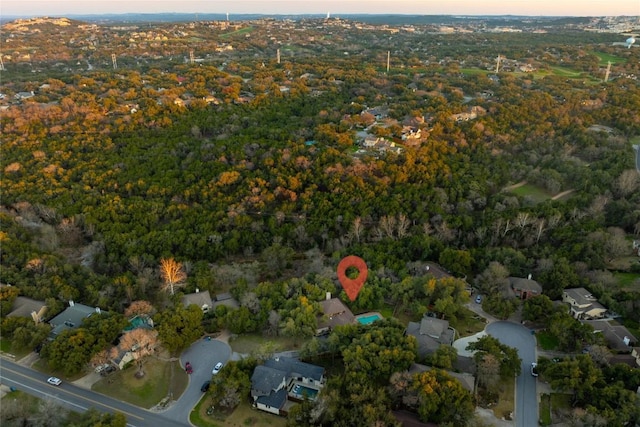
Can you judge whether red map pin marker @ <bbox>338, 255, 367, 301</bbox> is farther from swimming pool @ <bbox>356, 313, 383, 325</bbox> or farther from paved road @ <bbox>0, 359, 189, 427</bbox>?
paved road @ <bbox>0, 359, 189, 427</bbox>

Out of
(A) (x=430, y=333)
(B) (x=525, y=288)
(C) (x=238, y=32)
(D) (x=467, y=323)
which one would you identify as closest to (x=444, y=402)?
(A) (x=430, y=333)

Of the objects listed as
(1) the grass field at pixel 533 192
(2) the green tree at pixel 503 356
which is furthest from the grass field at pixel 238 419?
(1) the grass field at pixel 533 192

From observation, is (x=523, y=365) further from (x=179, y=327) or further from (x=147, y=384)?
(x=147, y=384)

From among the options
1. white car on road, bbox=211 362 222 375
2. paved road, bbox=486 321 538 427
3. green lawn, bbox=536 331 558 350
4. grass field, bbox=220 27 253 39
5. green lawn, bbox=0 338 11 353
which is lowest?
green lawn, bbox=0 338 11 353

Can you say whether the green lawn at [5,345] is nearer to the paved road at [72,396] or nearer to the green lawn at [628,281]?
the paved road at [72,396]

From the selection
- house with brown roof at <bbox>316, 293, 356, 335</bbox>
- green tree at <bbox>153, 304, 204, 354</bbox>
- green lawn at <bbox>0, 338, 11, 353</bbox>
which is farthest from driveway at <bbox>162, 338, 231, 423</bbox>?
green lawn at <bbox>0, 338, 11, 353</bbox>

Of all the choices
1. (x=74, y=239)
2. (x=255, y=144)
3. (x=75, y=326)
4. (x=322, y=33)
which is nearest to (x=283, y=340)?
(x=75, y=326)

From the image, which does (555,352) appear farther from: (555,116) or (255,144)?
(555,116)

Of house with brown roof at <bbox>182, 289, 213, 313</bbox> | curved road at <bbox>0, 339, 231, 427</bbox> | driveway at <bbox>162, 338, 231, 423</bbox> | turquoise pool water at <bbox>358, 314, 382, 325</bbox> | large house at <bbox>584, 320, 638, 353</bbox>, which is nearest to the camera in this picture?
curved road at <bbox>0, 339, 231, 427</bbox>
